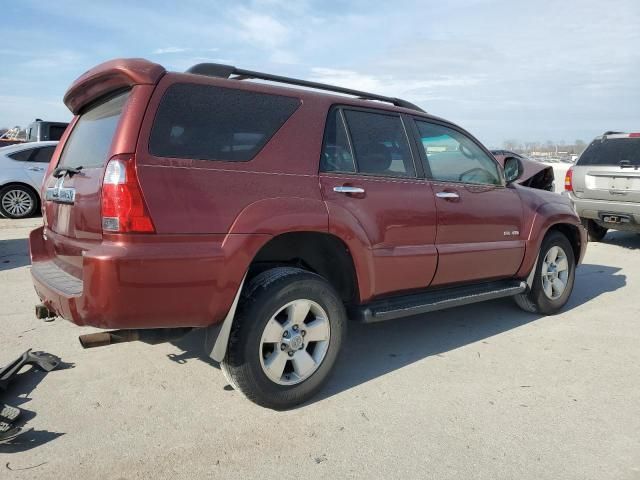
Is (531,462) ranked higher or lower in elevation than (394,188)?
lower

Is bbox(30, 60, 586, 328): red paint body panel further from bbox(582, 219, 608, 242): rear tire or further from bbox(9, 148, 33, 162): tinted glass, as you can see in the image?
bbox(9, 148, 33, 162): tinted glass

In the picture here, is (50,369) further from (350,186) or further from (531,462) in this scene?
(531,462)

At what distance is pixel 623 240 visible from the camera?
948cm

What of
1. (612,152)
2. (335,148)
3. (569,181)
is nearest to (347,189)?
(335,148)

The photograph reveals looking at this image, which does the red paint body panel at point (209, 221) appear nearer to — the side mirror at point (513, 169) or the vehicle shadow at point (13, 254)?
the side mirror at point (513, 169)

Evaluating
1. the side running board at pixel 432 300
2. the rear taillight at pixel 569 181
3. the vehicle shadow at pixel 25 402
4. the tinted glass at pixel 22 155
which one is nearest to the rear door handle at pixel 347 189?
the side running board at pixel 432 300

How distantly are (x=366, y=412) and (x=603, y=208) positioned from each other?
6476 mm

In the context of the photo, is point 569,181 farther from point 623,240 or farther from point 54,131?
point 54,131

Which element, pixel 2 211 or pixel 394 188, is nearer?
pixel 394 188

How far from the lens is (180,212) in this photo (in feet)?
8.30

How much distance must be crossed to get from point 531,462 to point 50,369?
2.92 meters

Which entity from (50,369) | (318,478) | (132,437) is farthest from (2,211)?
(318,478)

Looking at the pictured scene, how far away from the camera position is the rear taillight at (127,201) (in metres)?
2.45

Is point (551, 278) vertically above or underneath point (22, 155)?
underneath
